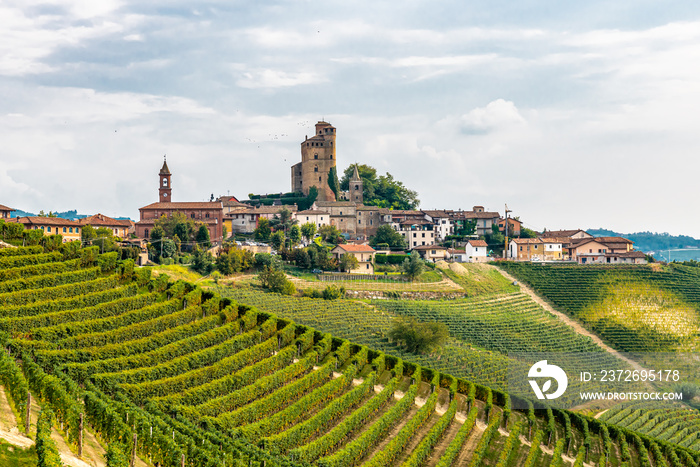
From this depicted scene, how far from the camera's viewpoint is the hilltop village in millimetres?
76688

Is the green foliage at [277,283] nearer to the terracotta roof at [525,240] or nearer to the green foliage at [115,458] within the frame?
the terracotta roof at [525,240]

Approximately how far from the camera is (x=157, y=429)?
65.8 ft

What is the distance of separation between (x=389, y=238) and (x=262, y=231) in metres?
14.4

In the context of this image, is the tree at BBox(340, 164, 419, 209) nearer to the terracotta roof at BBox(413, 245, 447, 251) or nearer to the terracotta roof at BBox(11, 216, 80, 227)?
the terracotta roof at BBox(413, 245, 447, 251)

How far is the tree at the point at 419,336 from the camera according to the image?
1679 inches

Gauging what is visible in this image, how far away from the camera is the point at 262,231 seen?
76.8 meters

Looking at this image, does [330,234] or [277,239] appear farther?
[330,234]

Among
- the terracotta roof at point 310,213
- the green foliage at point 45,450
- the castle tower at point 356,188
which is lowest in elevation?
the green foliage at point 45,450

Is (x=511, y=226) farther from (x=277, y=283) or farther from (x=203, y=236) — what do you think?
(x=277, y=283)

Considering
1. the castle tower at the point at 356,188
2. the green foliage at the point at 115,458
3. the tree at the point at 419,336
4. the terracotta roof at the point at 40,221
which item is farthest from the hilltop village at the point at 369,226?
the green foliage at the point at 115,458

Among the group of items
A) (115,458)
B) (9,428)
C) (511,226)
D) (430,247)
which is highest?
(511,226)

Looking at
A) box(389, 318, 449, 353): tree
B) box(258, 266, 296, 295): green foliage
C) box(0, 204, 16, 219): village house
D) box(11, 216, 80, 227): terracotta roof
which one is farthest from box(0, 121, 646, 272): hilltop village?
box(389, 318, 449, 353): tree

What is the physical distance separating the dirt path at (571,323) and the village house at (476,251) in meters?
4.79

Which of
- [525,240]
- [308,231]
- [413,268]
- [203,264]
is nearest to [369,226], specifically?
[308,231]
